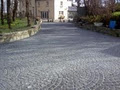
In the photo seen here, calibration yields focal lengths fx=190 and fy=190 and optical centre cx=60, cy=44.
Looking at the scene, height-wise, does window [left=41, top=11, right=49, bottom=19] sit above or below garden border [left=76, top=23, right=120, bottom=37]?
above

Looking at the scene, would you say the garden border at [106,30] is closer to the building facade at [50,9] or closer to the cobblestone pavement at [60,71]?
the cobblestone pavement at [60,71]

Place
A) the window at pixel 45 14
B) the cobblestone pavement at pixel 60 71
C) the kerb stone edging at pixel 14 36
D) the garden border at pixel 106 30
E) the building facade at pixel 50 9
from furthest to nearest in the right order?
the window at pixel 45 14 < the building facade at pixel 50 9 < the garden border at pixel 106 30 < the kerb stone edging at pixel 14 36 < the cobblestone pavement at pixel 60 71

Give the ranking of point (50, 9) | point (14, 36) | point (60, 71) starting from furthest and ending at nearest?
point (50, 9) → point (14, 36) → point (60, 71)

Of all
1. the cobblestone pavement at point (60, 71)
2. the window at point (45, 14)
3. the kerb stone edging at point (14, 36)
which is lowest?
the cobblestone pavement at point (60, 71)

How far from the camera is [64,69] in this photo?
5.42 meters

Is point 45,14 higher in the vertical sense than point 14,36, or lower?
higher

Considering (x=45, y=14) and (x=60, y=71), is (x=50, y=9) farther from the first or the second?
(x=60, y=71)

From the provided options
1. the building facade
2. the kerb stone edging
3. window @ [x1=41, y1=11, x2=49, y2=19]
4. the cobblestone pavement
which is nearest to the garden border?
the kerb stone edging

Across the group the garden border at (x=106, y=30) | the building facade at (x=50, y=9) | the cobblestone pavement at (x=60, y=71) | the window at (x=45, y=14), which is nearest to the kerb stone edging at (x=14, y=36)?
the cobblestone pavement at (x=60, y=71)

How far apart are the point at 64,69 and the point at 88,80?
104 centimetres

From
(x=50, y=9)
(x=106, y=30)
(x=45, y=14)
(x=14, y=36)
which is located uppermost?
(x=50, y=9)

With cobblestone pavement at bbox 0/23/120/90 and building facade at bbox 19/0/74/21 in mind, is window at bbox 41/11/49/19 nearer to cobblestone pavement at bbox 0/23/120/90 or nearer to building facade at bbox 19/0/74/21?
building facade at bbox 19/0/74/21

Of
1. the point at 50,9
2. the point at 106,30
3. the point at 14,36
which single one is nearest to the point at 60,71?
the point at 14,36

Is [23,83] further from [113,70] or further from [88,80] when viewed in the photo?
[113,70]
